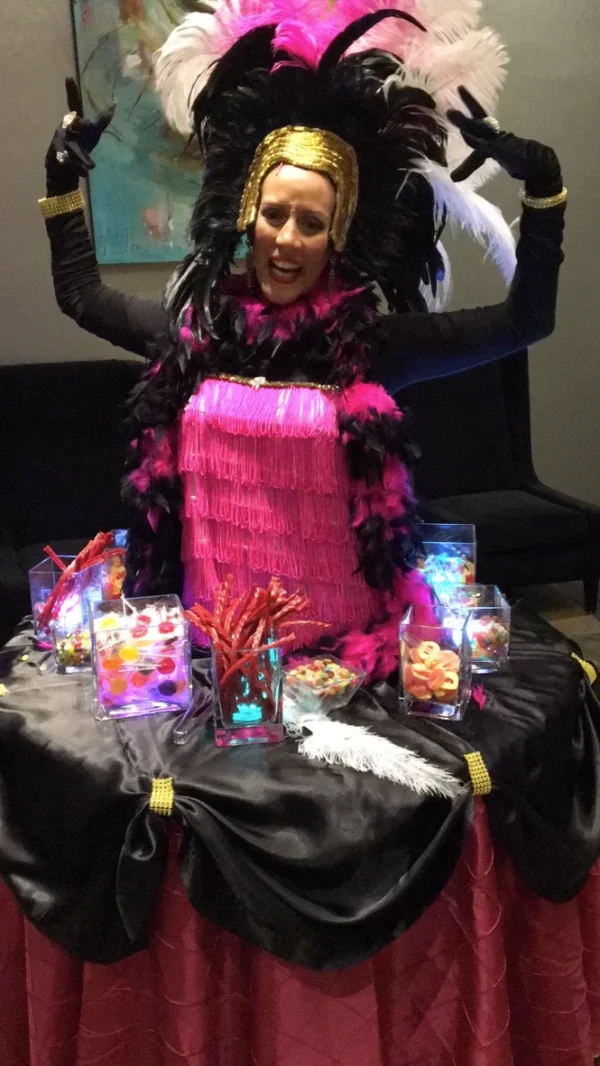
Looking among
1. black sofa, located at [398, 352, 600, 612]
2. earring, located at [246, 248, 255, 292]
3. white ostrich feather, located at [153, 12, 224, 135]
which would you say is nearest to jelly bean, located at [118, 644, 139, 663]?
earring, located at [246, 248, 255, 292]

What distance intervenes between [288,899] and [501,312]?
0.84m

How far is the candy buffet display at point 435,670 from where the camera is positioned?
0.99 meters

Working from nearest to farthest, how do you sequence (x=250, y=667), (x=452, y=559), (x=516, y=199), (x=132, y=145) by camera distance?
(x=250, y=667), (x=452, y=559), (x=132, y=145), (x=516, y=199)

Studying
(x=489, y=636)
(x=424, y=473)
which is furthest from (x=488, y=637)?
(x=424, y=473)

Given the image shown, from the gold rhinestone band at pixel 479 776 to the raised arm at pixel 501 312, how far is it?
0.56m

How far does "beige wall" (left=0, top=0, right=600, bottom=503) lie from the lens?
2.21 m

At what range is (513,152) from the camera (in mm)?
1065

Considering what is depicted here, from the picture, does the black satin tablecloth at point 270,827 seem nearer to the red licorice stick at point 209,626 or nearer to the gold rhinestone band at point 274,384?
the red licorice stick at point 209,626

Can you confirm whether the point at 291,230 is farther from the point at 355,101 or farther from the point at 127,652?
the point at 127,652

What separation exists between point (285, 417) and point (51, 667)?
1.63 ft

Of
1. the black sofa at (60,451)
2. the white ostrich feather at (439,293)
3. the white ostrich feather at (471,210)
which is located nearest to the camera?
the white ostrich feather at (471,210)

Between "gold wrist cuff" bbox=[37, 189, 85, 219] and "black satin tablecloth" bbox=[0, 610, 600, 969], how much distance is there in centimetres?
76

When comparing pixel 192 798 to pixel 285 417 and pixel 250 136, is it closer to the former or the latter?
pixel 285 417

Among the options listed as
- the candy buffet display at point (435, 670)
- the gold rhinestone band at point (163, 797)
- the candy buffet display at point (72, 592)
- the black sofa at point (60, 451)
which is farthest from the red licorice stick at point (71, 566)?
the black sofa at point (60, 451)
